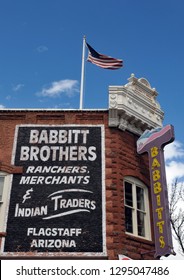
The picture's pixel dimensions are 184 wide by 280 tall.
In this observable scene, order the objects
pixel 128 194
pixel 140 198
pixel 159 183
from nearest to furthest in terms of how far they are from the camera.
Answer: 1. pixel 159 183
2. pixel 128 194
3. pixel 140 198

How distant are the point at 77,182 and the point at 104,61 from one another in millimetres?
7007

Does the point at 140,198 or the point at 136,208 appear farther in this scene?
the point at 140,198

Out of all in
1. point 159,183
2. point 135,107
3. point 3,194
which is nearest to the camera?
point 159,183

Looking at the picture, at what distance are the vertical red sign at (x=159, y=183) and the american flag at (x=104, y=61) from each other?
436 cm

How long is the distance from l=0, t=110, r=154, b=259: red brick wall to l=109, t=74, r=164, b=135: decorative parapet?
0.43 m

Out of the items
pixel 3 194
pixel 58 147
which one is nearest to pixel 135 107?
pixel 58 147

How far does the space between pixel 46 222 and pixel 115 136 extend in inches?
189

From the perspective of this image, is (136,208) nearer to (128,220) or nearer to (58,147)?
(128,220)

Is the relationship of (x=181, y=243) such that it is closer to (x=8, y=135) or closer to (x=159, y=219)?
(x=159, y=219)

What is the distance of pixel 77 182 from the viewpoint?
15.2 m

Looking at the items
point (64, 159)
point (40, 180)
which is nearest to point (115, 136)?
point (64, 159)

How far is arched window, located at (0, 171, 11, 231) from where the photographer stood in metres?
14.4

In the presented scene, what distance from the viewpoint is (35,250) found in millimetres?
13727

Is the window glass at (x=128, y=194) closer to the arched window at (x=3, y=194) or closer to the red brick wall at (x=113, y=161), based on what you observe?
the red brick wall at (x=113, y=161)
